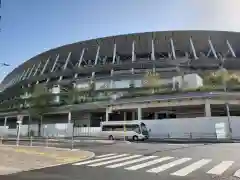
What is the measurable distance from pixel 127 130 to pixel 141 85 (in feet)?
66.1

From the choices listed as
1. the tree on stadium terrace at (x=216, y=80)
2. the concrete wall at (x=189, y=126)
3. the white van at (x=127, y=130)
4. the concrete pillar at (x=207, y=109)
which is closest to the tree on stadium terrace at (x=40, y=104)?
the white van at (x=127, y=130)

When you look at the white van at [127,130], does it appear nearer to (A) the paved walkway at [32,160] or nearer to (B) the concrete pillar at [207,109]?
(B) the concrete pillar at [207,109]

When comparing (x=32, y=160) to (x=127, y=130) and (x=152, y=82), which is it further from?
(x=152, y=82)

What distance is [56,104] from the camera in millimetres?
54531

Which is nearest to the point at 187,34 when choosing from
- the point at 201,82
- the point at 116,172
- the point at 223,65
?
the point at 223,65

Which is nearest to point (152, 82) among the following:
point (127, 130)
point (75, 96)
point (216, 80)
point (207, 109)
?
point (216, 80)

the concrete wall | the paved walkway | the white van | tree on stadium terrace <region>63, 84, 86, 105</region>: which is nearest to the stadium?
tree on stadium terrace <region>63, 84, 86, 105</region>

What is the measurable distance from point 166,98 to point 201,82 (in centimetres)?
1252

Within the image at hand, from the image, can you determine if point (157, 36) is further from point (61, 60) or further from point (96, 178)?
point (96, 178)

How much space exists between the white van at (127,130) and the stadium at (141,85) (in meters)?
4.06

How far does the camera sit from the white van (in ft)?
119

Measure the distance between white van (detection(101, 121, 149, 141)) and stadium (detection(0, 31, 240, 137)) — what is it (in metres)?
4.06

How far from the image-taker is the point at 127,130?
37.1 metres

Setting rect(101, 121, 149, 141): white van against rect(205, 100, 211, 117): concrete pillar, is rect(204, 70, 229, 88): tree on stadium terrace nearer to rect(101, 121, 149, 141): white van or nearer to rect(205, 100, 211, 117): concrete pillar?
rect(205, 100, 211, 117): concrete pillar
